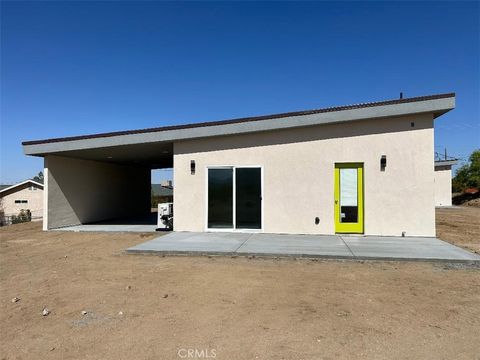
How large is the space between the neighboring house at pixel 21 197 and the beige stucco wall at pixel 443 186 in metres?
38.7

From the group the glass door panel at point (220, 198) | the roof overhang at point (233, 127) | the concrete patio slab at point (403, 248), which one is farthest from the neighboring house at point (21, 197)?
the concrete patio slab at point (403, 248)

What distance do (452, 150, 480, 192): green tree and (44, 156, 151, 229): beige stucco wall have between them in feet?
117

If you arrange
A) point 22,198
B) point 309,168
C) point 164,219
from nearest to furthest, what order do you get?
point 309,168
point 164,219
point 22,198

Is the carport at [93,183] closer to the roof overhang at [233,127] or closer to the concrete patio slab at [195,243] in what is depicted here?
the roof overhang at [233,127]

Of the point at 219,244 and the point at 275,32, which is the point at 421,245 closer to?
the point at 219,244

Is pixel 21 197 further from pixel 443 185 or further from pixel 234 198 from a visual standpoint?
pixel 443 185

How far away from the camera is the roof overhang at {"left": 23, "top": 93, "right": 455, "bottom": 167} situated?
9055 millimetres

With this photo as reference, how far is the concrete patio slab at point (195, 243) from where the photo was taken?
7.50 m

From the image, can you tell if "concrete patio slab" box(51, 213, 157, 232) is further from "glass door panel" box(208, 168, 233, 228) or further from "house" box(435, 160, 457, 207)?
"house" box(435, 160, 457, 207)

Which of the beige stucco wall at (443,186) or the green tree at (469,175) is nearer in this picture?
the beige stucco wall at (443,186)

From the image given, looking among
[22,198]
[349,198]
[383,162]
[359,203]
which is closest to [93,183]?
[349,198]

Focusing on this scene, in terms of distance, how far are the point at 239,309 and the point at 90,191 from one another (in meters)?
12.6

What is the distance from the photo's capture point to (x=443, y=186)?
1163 inches

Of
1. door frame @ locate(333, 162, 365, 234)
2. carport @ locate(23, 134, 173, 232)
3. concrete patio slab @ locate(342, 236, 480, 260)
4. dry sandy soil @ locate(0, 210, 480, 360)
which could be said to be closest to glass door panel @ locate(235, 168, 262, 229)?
door frame @ locate(333, 162, 365, 234)
